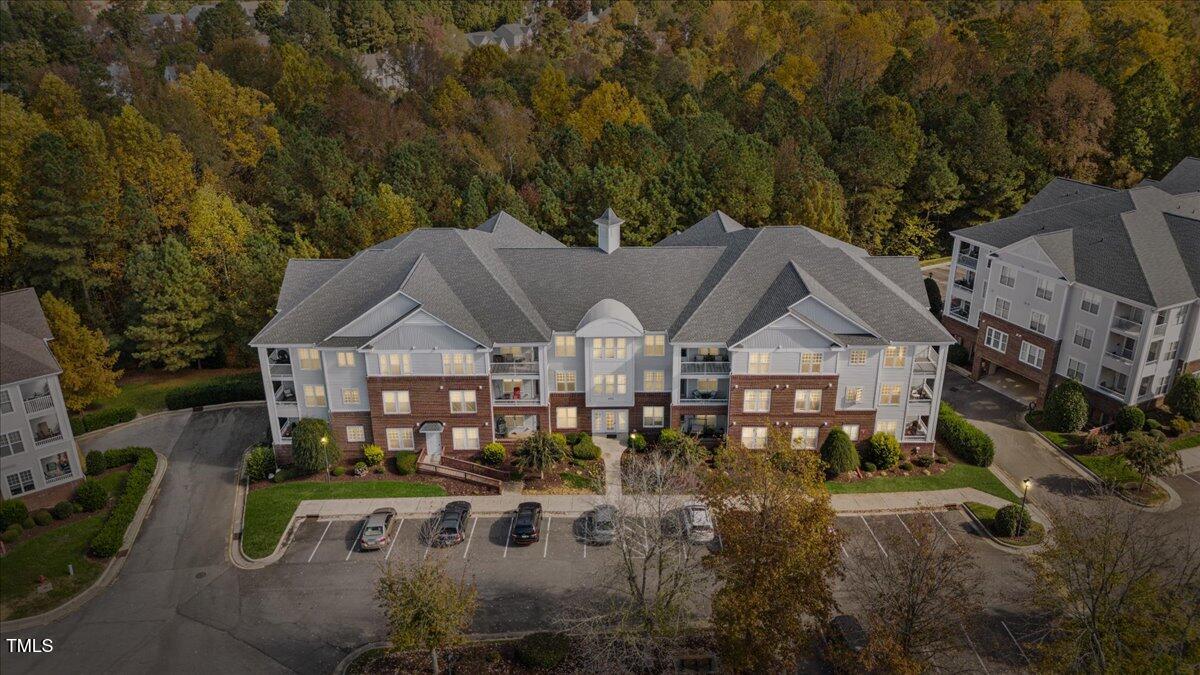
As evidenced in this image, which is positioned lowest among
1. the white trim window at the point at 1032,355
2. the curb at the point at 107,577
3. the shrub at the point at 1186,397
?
the curb at the point at 107,577

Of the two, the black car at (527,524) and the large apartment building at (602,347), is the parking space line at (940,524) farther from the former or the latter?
the black car at (527,524)

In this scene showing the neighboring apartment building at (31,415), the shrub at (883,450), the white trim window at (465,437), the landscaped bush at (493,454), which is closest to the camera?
the neighboring apartment building at (31,415)

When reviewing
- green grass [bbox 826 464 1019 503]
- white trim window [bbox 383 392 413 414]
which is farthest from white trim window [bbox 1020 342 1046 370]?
white trim window [bbox 383 392 413 414]

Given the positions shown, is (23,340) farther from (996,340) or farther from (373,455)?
(996,340)

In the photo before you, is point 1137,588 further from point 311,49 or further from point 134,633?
point 311,49

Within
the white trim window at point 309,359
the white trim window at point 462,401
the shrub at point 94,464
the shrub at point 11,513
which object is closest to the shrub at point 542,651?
the white trim window at point 462,401

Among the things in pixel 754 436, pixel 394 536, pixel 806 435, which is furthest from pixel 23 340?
pixel 806 435

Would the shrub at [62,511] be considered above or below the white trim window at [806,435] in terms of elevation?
below
